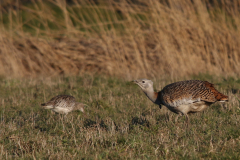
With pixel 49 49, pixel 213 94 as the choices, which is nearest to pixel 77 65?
pixel 49 49

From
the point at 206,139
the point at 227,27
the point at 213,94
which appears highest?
the point at 227,27

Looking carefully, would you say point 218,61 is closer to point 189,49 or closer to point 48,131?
point 189,49

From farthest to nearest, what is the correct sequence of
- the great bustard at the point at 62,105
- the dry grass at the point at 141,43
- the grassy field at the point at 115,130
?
the dry grass at the point at 141,43
the great bustard at the point at 62,105
the grassy field at the point at 115,130

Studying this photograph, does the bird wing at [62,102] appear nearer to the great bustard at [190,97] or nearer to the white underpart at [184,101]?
the great bustard at [190,97]

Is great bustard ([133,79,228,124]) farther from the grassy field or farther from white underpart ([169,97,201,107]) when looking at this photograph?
the grassy field

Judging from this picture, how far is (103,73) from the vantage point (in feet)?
37.5

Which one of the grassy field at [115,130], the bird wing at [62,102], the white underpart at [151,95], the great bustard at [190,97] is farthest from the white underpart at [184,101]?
the bird wing at [62,102]

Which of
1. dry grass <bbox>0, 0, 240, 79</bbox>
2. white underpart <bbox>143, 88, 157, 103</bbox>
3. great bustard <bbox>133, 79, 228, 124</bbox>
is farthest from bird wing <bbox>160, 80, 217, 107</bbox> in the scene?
dry grass <bbox>0, 0, 240, 79</bbox>

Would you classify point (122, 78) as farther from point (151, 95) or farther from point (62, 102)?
point (151, 95)

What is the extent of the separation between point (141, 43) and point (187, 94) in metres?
6.04

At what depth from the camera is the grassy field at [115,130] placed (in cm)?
432

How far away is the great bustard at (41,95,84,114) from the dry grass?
351cm

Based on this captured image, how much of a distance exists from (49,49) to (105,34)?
2.02 meters

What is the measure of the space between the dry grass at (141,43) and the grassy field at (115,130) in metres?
2.50
